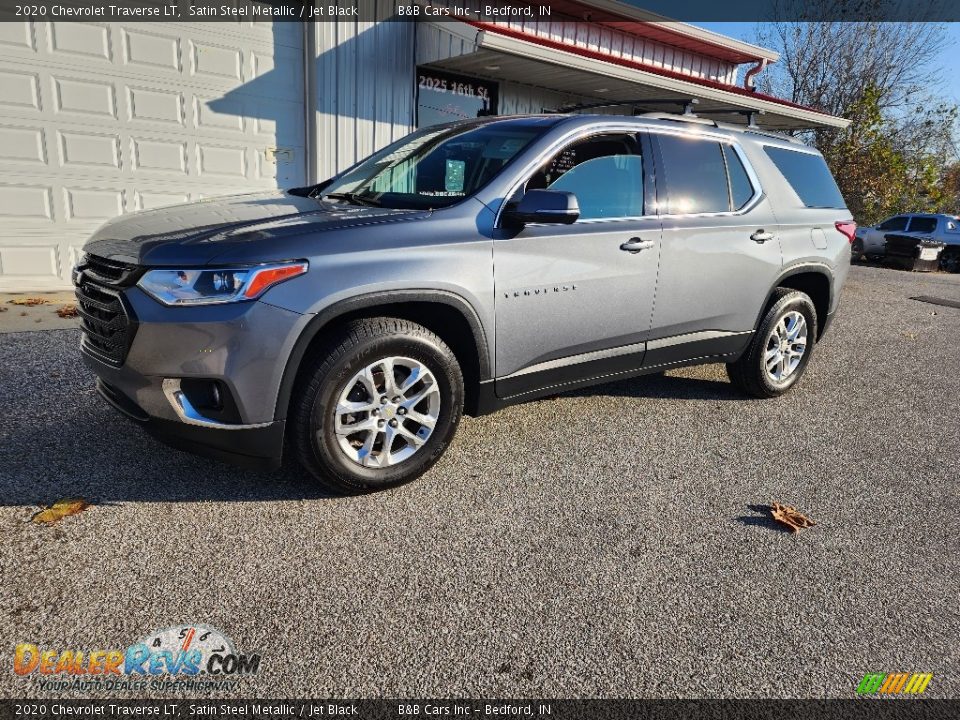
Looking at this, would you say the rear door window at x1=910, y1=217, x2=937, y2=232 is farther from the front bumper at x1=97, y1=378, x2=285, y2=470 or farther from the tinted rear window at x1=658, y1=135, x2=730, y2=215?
the front bumper at x1=97, y1=378, x2=285, y2=470

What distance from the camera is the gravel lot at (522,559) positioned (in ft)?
7.04

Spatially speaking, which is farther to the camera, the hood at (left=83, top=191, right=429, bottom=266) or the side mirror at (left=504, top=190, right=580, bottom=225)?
the side mirror at (left=504, top=190, right=580, bottom=225)

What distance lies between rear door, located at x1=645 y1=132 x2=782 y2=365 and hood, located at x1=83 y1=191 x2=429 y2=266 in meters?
1.64

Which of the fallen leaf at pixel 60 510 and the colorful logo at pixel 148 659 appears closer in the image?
the colorful logo at pixel 148 659

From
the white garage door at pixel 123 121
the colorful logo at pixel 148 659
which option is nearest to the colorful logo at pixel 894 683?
the colorful logo at pixel 148 659

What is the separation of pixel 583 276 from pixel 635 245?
1.38 ft

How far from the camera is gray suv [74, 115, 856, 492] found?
273 centimetres

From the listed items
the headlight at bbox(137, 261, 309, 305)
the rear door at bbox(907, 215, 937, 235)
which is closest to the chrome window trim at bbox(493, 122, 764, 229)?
the headlight at bbox(137, 261, 309, 305)

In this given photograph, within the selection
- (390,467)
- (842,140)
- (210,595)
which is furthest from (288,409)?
(842,140)

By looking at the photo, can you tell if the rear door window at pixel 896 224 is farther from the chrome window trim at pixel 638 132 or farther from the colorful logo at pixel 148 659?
the colorful logo at pixel 148 659

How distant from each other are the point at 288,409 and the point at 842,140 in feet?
83.6

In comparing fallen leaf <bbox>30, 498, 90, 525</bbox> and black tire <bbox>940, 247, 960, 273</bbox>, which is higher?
fallen leaf <bbox>30, 498, 90, 525</bbox>

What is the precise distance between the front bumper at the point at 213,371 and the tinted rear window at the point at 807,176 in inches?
146

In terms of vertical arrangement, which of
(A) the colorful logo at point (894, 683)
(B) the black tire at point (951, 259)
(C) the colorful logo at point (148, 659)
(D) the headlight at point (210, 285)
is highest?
(D) the headlight at point (210, 285)
